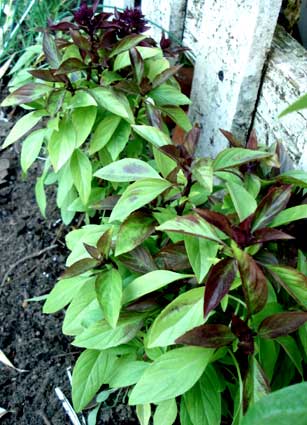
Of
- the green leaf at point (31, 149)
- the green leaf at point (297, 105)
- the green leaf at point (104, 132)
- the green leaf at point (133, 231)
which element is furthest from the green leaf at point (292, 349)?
the green leaf at point (31, 149)

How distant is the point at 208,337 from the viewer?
99cm

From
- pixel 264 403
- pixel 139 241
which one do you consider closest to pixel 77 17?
pixel 139 241

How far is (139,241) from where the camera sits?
115 cm

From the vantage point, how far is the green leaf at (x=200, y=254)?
1056mm

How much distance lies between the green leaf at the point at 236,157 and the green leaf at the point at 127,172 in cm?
13

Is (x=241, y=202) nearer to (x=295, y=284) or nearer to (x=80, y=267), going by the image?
(x=295, y=284)

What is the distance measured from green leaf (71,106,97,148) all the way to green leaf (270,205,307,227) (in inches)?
23.0

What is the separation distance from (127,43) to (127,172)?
1.51ft

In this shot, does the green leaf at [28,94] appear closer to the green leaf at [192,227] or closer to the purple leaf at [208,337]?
the green leaf at [192,227]

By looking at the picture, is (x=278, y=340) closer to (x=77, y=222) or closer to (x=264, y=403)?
(x=264, y=403)

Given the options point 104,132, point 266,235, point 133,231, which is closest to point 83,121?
point 104,132

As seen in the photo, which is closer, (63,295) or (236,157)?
(236,157)

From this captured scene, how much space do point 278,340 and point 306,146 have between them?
0.48 metres

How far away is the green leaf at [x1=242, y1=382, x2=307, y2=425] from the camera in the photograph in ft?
1.94
